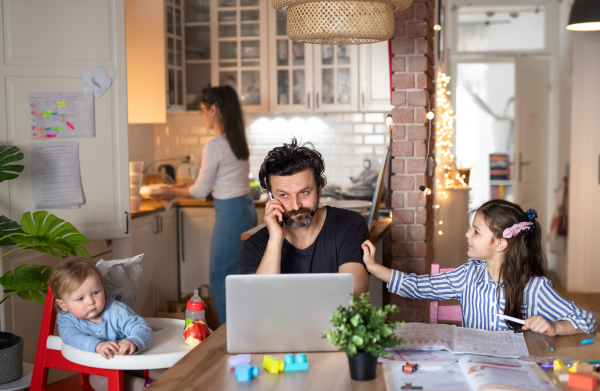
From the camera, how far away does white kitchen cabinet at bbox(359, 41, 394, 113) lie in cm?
506

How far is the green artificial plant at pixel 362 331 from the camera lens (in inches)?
56.8

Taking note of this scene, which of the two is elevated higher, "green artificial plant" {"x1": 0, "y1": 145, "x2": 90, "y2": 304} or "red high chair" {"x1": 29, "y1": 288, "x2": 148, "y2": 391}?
"green artificial plant" {"x1": 0, "y1": 145, "x2": 90, "y2": 304}

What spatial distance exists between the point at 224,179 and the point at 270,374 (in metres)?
2.63

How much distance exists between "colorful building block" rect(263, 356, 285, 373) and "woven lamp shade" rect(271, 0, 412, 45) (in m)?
0.98

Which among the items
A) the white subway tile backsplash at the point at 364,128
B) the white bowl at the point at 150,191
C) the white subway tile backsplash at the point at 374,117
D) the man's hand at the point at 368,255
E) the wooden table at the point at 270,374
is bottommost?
the wooden table at the point at 270,374

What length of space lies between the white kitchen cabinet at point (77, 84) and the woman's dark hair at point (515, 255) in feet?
6.61

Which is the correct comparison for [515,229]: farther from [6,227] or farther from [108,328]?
[6,227]

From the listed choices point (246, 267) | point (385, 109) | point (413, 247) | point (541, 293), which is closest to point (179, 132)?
point (385, 109)

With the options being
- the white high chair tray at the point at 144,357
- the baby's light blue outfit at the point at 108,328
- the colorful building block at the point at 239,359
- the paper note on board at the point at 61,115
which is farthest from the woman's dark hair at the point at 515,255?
the paper note on board at the point at 61,115

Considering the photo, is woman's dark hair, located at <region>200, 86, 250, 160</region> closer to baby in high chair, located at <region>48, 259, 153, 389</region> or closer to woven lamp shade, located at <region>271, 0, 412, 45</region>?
baby in high chair, located at <region>48, 259, 153, 389</region>

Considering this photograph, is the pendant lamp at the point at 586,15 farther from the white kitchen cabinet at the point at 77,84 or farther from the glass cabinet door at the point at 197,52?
the white kitchen cabinet at the point at 77,84

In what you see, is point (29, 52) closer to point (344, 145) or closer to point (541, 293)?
point (541, 293)

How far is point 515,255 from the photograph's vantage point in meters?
2.14

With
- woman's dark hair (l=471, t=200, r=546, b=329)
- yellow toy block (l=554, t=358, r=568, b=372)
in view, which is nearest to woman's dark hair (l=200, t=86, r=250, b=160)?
woman's dark hair (l=471, t=200, r=546, b=329)
